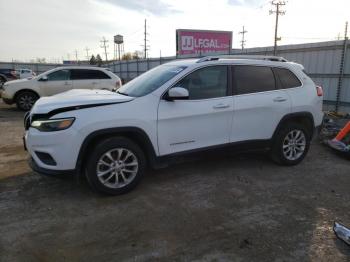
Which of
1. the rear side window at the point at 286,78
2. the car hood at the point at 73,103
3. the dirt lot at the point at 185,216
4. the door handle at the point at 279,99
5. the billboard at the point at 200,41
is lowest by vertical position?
the dirt lot at the point at 185,216

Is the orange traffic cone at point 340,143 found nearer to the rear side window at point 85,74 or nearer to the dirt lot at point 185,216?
the dirt lot at point 185,216

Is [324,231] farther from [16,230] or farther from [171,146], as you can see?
[16,230]

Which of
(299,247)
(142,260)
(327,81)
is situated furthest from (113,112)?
(327,81)

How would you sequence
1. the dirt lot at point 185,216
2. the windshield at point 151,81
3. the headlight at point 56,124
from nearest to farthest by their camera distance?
1. the dirt lot at point 185,216
2. the headlight at point 56,124
3. the windshield at point 151,81

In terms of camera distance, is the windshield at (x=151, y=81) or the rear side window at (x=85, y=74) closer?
the windshield at (x=151, y=81)

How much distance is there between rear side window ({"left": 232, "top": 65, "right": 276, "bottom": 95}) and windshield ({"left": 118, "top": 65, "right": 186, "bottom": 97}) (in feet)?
2.89

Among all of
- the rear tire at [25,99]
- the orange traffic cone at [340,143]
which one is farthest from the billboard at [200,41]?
the orange traffic cone at [340,143]

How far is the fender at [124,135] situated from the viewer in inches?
148

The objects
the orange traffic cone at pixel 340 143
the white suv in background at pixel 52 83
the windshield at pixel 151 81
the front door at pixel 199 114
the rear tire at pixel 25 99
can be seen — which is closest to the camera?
the front door at pixel 199 114

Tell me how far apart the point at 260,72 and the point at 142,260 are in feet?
11.4

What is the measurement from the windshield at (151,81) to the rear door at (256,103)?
96 centimetres

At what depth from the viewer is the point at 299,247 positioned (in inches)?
118

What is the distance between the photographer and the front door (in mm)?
4168

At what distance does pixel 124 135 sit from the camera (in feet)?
13.2
